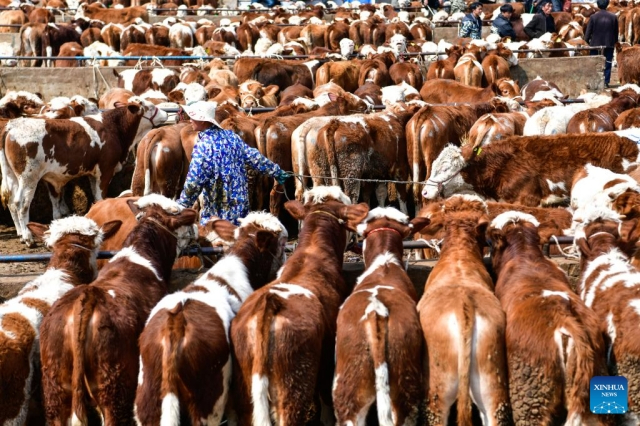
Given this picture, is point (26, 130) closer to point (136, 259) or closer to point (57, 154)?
point (57, 154)

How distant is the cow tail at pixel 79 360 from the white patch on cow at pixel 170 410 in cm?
58

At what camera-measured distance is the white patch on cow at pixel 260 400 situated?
531 cm

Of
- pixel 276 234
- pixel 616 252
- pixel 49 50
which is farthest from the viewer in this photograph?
pixel 49 50

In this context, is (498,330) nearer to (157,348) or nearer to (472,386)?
(472,386)

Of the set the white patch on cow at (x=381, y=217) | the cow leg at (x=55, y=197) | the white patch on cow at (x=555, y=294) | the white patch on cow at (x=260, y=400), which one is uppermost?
the white patch on cow at (x=381, y=217)

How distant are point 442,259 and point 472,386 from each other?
1330 mm

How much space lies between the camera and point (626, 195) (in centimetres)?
781

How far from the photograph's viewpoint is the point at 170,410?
518cm

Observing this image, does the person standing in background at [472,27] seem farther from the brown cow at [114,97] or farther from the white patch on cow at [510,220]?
the white patch on cow at [510,220]

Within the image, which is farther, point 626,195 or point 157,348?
point 626,195

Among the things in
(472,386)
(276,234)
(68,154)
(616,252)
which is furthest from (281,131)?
(472,386)

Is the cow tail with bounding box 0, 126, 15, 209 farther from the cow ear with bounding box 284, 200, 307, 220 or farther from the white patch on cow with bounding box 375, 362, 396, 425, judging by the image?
the white patch on cow with bounding box 375, 362, 396, 425

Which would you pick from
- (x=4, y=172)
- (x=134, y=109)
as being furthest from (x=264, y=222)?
(x=134, y=109)

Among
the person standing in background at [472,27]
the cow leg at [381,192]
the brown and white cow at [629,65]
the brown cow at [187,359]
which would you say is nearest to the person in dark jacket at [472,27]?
the person standing in background at [472,27]
